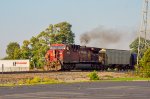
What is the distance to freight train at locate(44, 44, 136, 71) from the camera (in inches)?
2571

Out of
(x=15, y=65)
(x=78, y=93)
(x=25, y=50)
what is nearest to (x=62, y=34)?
(x=25, y=50)

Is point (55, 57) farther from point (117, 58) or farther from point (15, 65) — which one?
point (15, 65)

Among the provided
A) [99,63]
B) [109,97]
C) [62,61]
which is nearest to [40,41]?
[99,63]

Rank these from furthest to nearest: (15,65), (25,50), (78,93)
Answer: (25,50) < (15,65) < (78,93)

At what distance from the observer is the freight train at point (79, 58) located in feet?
214

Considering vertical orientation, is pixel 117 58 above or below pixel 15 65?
above

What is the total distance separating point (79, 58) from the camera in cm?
6712

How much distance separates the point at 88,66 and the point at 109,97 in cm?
4630

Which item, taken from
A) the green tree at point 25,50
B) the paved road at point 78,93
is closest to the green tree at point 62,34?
the green tree at point 25,50

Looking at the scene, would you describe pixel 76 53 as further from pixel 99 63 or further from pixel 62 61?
pixel 99 63

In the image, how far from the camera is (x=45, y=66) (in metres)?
69.8

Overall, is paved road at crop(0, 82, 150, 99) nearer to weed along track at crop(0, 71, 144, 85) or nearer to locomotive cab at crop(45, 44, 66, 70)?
weed along track at crop(0, 71, 144, 85)

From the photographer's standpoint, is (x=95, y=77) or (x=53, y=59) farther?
(x=53, y=59)

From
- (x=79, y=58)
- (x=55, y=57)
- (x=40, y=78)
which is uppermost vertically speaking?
(x=55, y=57)
